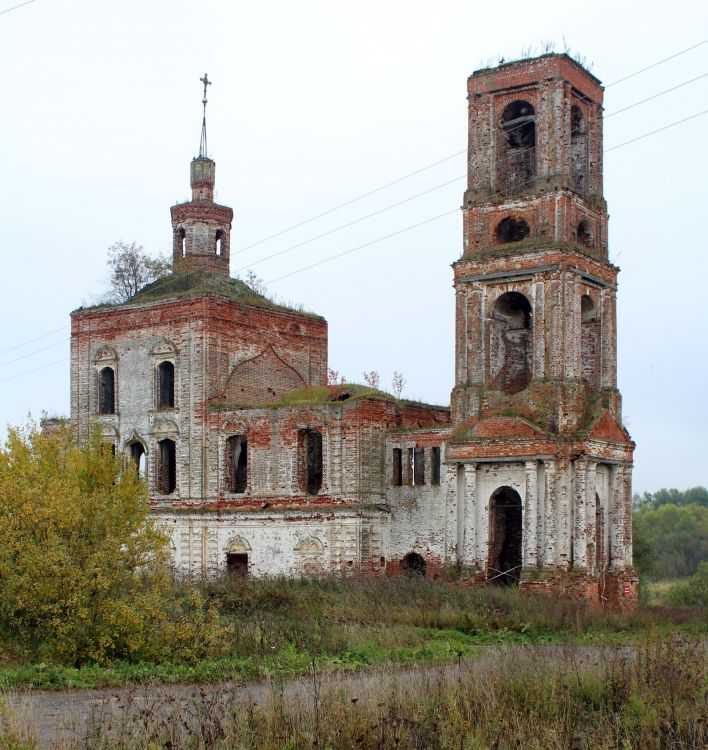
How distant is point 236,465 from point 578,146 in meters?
13.0

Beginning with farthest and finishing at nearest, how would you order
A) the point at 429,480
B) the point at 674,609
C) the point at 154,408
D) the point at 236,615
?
1. the point at 154,408
2. the point at 429,480
3. the point at 674,609
4. the point at 236,615

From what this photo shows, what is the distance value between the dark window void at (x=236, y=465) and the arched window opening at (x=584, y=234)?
1080 cm

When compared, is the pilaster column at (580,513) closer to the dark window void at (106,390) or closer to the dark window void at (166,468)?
the dark window void at (166,468)

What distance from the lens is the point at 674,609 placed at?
2516 cm

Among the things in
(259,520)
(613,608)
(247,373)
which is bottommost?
(613,608)

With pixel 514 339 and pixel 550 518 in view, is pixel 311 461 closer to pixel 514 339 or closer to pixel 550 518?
pixel 514 339

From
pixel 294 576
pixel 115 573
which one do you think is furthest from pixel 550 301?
pixel 115 573

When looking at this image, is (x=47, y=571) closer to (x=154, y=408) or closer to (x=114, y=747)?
(x=114, y=747)

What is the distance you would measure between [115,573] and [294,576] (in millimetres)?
14981

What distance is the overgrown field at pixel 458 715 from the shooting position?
838 cm

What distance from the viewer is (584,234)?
28969 millimetres

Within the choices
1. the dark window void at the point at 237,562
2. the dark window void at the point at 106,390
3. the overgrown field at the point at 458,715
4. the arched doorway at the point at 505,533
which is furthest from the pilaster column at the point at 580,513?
the dark window void at the point at 106,390

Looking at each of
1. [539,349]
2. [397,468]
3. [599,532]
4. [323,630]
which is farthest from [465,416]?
[323,630]

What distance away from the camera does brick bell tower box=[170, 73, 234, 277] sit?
35500 mm
